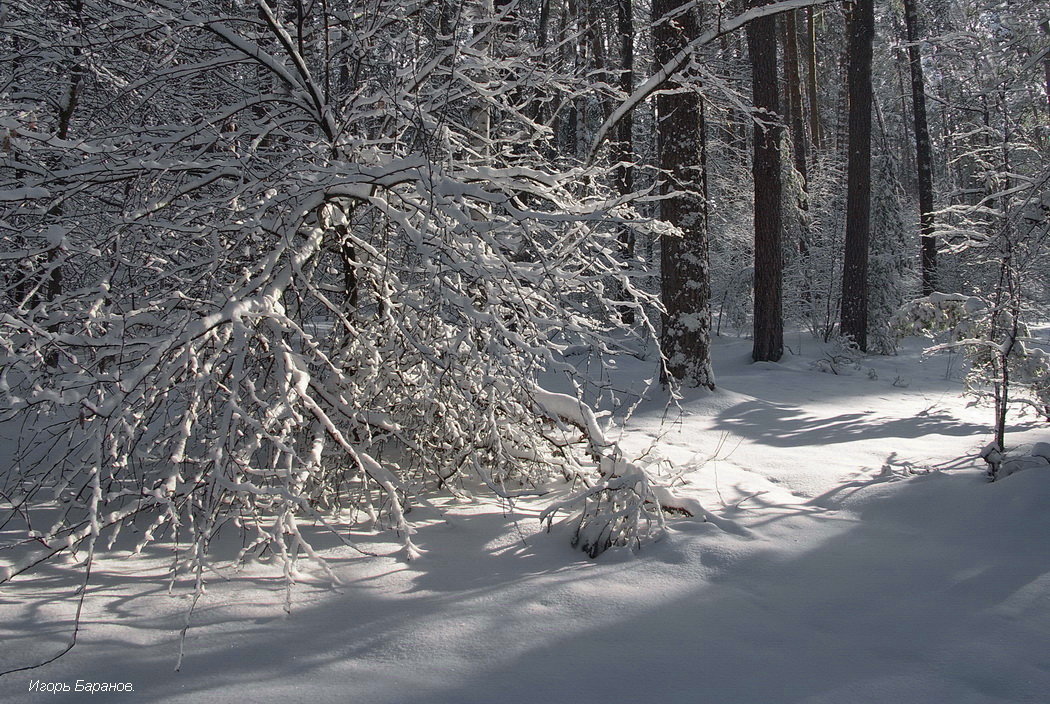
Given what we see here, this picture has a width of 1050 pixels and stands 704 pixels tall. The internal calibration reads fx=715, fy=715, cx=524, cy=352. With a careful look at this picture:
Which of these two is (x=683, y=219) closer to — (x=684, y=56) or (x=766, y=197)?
(x=684, y=56)

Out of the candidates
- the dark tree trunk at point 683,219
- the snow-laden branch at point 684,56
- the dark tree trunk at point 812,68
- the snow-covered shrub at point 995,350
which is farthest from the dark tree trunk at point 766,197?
the dark tree trunk at point 812,68

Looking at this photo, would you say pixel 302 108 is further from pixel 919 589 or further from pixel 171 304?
pixel 919 589

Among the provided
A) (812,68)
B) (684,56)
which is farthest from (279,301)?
(812,68)

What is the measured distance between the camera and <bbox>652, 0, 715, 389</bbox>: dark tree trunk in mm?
7395

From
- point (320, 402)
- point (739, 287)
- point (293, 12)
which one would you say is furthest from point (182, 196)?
point (739, 287)

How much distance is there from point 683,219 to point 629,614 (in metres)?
5.35

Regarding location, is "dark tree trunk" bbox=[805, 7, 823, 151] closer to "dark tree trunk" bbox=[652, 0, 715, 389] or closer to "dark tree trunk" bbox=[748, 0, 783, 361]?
"dark tree trunk" bbox=[748, 0, 783, 361]

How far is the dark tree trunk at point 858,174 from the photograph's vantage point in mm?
12055

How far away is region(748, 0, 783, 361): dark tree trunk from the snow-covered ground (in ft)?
23.2

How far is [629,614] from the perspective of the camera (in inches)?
109

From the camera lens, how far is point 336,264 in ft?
15.0

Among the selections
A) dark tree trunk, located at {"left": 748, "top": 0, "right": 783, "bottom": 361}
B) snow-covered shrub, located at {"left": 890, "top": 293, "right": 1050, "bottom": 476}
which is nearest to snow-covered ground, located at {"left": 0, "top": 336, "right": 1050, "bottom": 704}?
snow-covered shrub, located at {"left": 890, "top": 293, "right": 1050, "bottom": 476}

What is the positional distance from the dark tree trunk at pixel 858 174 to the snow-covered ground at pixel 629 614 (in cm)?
907

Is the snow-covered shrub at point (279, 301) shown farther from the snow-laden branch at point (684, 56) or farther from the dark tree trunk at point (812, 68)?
the dark tree trunk at point (812, 68)
